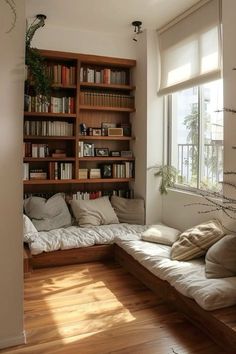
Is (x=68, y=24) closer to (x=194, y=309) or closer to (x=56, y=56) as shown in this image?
(x=56, y=56)

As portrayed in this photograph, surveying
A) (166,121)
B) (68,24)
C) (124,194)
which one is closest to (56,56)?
(68,24)

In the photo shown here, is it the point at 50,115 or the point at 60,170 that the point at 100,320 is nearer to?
the point at 60,170

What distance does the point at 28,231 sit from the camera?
3.54 meters

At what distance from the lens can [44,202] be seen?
4.02 meters

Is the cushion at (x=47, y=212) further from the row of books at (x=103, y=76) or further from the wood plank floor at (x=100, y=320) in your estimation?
the row of books at (x=103, y=76)

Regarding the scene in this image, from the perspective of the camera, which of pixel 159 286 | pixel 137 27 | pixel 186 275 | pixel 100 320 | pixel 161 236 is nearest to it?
pixel 100 320

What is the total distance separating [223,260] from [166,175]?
1810 millimetres

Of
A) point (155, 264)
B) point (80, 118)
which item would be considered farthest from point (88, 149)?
point (155, 264)

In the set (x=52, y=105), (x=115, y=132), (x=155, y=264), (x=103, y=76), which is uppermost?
(x=103, y=76)

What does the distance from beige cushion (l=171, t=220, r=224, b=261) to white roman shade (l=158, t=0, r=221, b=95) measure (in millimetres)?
1517

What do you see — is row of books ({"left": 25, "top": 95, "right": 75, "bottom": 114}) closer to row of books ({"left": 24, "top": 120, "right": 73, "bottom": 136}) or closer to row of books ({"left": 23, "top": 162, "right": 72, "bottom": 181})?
row of books ({"left": 24, "top": 120, "right": 73, "bottom": 136})

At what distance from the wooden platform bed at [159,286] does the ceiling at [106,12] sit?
8.64 feet

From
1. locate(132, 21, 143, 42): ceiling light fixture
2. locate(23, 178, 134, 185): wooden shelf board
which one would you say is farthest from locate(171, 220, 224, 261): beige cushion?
locate(132, 21, 143, 42): ceiling light fixture

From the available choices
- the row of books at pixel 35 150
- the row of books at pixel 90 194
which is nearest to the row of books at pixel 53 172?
the row of books at pixel 35 150
